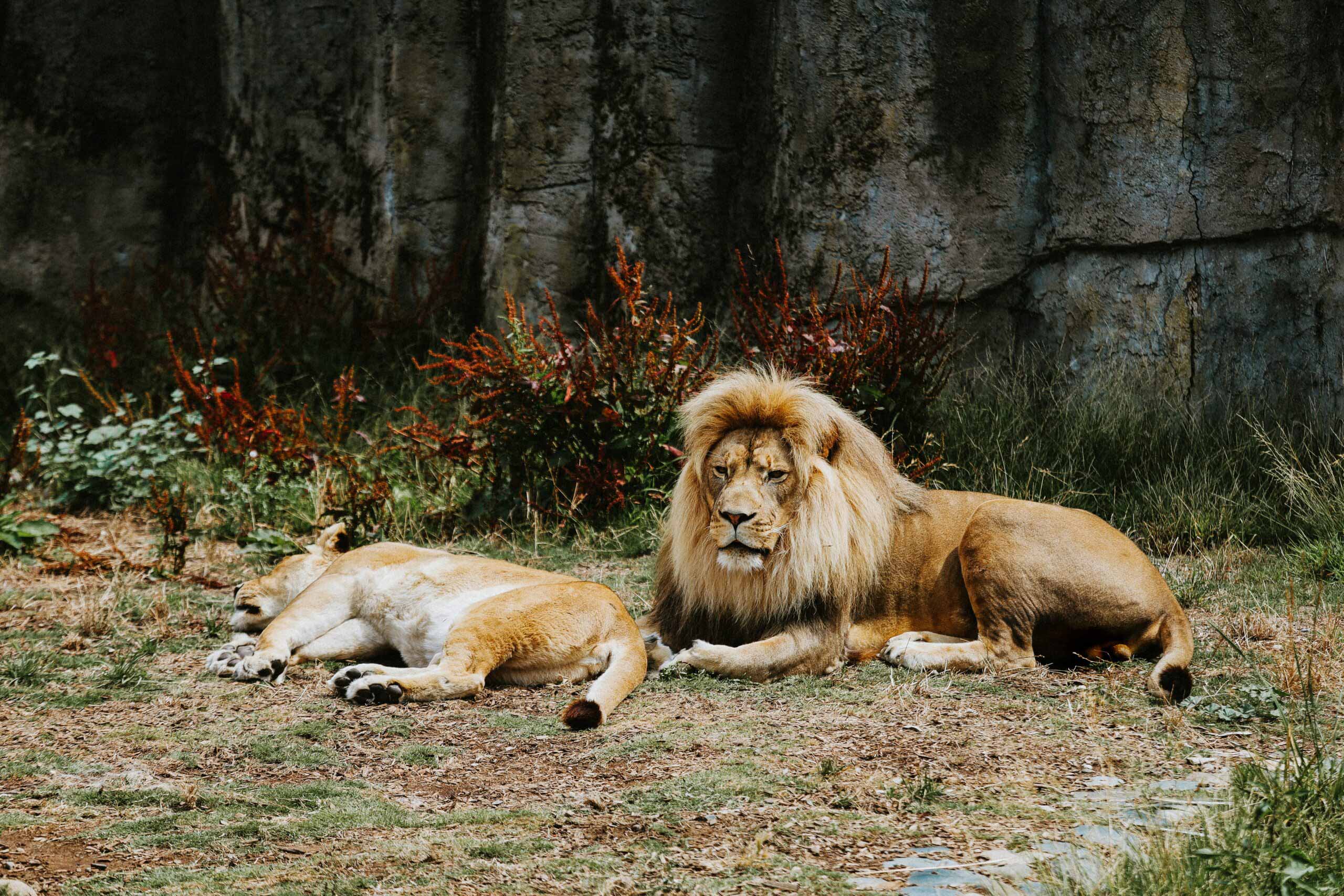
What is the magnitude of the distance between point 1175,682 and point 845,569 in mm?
1396

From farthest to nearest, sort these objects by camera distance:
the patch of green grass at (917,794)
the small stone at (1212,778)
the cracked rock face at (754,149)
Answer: the cracked rock face at (754,149) < the small stone at (1212,778) < the patch of green grass at (917,794)

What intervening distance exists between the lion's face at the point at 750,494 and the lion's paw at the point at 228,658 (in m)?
2.09

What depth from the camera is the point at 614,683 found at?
5.07 metres

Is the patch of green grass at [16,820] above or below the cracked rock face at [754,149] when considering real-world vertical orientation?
below

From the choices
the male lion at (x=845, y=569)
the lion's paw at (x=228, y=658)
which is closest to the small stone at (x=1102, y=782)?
the male lion at (x=845, y=569)

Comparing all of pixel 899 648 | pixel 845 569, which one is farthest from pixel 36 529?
pixel 899 648

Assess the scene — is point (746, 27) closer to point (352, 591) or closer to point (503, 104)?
point (503, 104)

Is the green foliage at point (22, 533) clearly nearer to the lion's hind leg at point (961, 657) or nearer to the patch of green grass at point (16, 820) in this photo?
the patch of green grass at point (16, 820)

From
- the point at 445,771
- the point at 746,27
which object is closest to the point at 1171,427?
the point at 746,27

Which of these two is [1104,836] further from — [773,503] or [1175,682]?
[773,503]

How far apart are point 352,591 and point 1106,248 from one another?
5.85 metres

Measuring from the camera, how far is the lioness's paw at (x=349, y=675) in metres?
5.25

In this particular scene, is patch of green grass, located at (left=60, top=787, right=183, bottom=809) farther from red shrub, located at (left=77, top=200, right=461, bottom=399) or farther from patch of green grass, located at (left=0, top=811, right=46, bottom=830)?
red shrub, located at (left=77, top=200, right=461, bottom=399)

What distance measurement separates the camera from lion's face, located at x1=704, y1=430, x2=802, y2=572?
214 inches
